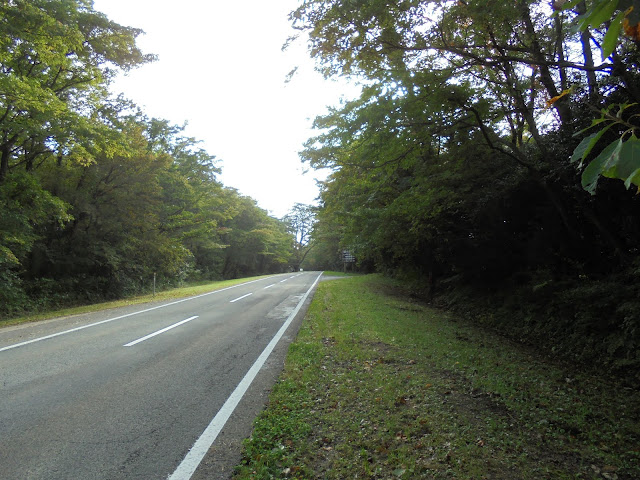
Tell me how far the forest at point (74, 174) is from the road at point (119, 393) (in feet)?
18.3

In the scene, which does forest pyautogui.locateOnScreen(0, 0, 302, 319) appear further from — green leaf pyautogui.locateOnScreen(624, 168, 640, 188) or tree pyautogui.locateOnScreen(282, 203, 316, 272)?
tree pyautogui.locateOnScreen(282, 203, 316, 272)

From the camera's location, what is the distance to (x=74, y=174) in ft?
50.3

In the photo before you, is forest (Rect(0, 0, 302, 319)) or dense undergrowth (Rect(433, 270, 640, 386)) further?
forest (Rect(0, 0, 302, 319))

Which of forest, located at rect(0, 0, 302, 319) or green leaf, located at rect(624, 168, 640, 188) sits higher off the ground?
forest, located at rect(0, 0, 302, 319)

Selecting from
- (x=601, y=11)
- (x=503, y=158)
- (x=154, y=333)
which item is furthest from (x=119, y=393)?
(x=503, y=158)

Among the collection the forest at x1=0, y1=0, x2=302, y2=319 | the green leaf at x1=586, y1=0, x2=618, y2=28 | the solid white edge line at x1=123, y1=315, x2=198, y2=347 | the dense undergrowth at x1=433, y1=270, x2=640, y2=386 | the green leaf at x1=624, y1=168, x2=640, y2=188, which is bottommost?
the dense undergrowth at x1=433, y1=270, x2=640, y2=386

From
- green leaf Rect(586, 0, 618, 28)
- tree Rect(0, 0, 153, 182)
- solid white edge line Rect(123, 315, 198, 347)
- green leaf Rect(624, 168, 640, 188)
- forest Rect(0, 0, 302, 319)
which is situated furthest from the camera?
forest Rect(0, 0, 302, 319)

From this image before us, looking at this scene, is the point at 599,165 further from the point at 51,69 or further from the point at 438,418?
the point at 51,69

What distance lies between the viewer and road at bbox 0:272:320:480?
3.11 metres

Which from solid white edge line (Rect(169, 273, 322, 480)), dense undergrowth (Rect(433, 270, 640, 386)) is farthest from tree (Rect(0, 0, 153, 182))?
dense undergrowth (Rect(433, 270, 640, 386))

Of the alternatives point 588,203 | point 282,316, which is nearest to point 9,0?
point 282,316

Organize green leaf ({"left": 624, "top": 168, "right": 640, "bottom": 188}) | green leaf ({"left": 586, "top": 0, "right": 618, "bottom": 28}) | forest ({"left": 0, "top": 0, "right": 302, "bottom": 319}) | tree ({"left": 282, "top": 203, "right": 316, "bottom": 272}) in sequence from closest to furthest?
green leaf ({"left": 624, "top": 168, "right": 640, "bottom": 188}) → green leaf ({"left": 586, "top": 0, "right": 618, "bottom": 28}) → forest ({"left": 0, "top": 0, "right": 302, "bottom": 319}) → tree ({"left": 282, "top": 203, "right": 316, "bottom": 272})

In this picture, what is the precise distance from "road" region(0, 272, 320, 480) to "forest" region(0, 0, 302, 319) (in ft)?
18.3

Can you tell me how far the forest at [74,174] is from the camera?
34.0ft
